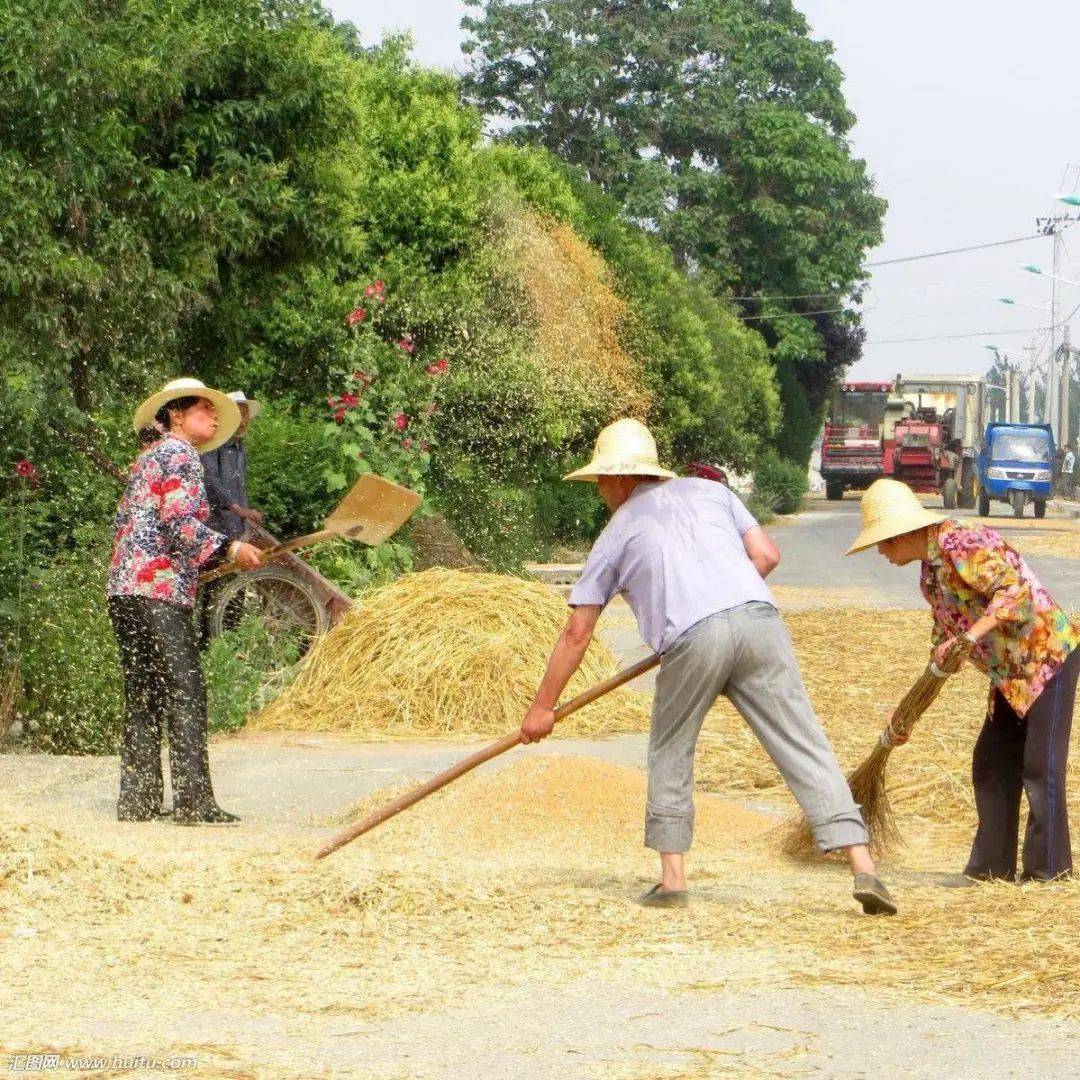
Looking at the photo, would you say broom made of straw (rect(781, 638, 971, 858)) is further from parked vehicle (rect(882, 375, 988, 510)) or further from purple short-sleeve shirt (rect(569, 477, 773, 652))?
parked vehicle (rect(882, 375, 988, 510))

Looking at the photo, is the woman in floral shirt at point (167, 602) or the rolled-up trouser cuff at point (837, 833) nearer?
the rolled-up trouser cuff at point (837, 833)

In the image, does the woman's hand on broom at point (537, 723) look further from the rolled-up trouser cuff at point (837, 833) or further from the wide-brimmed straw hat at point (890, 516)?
the wide-brimmed straw hat at point (890, 516)

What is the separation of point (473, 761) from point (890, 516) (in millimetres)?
1579

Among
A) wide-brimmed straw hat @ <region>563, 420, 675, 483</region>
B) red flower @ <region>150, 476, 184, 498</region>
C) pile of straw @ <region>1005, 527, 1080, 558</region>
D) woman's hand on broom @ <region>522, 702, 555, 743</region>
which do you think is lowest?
pile of straw @ <region>1005, 527, 1080, 558</region>

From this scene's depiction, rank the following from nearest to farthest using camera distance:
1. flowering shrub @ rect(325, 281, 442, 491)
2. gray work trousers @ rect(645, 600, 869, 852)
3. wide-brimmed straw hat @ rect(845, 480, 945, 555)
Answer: gray work trousers @ rect(645, 600, 869, 852)
wide-brimmed straw hat @ rect(845, 480, 945, 555)
flowering shrub @ rect(325, 281, 442, 491)

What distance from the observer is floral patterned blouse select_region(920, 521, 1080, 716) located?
20.7ft

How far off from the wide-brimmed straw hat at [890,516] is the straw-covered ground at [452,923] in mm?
1175

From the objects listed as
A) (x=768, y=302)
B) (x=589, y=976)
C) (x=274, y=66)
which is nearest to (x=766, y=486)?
(x=768, y=302)

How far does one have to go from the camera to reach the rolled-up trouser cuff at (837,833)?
6043mm

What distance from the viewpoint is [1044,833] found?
256 inches

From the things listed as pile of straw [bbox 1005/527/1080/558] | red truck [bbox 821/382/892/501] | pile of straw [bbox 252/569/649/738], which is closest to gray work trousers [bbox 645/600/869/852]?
pile of straw [bbox 252/569/649/738]

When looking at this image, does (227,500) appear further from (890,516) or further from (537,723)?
(890,516)

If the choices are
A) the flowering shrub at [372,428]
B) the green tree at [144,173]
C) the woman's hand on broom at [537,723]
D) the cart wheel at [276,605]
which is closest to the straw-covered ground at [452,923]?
the woman's hand on broom at [537,723]

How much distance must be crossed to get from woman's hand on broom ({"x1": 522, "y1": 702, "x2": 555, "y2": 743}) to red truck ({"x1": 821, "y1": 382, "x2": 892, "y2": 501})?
49.1m
